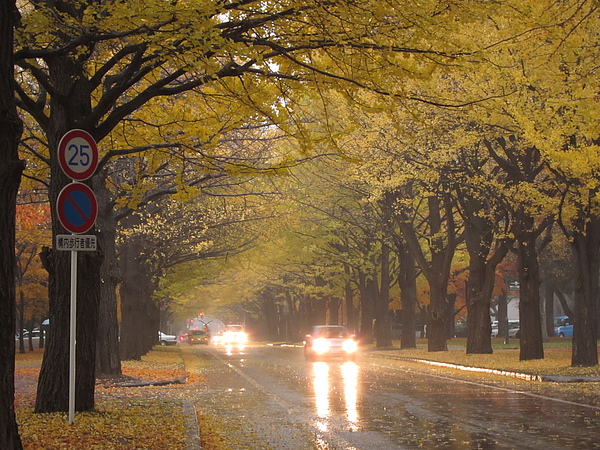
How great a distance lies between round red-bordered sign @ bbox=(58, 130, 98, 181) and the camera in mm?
10805

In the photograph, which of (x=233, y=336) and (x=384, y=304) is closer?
(x=384, y=304)

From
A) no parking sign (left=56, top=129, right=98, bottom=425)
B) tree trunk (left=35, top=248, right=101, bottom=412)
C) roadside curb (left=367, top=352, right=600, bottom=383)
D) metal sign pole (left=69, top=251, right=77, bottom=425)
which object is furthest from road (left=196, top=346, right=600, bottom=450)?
no parking sign (left=56, top=129, right=98, bottom=425)

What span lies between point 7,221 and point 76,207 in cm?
281

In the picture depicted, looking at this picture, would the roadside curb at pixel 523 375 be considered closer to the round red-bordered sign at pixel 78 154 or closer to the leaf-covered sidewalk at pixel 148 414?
the leaf-covered sidewalk at pixel 148 414

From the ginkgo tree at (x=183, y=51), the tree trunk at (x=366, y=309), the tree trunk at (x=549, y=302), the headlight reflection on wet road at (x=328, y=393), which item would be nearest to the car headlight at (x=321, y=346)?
the headlight reflection on wet road at (x=328, y=393)

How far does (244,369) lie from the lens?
96.6 ft

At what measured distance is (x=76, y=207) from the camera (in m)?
10.6

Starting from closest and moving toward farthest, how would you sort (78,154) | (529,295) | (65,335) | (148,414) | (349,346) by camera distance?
(78,154), (65,335), (148,414), (529,295), (349,346)

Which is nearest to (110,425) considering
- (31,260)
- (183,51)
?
(183,51)

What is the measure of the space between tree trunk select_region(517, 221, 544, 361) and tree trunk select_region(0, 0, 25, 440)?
21.5 metres

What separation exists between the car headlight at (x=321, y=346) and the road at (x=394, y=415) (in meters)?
12.3

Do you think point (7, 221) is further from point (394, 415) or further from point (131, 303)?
point (131, 303)

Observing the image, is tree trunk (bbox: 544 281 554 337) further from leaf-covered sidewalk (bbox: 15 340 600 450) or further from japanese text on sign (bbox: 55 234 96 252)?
japanese text on sign (bbox: 55 234 96 252)

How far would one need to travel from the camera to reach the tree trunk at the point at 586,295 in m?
23.6
